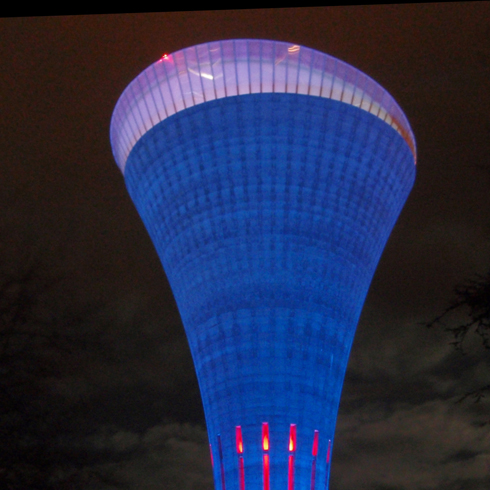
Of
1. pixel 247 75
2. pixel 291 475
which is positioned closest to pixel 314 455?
pixel 291 475

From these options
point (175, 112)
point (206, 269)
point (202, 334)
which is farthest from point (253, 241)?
point (175, 112)

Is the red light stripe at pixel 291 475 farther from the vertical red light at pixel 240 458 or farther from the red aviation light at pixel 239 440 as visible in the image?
the red aviation light at pixel 239 440

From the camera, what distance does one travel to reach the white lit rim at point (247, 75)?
93.2 ft

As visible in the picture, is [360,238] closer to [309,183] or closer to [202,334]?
[309,183]

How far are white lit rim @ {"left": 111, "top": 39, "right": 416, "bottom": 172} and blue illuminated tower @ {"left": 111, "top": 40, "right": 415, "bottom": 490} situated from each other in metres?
0.05

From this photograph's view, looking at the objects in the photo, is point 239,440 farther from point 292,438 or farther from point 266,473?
point 292,438

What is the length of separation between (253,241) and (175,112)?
20.1 ft

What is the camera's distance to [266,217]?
2750cm

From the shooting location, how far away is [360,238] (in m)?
27.9

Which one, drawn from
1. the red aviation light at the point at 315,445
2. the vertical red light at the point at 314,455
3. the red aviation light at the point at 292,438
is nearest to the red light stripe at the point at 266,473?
the red aviation light at the point at 292,438

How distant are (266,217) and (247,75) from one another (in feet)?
18.2

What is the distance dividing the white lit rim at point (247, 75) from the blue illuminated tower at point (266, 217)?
0.17 ft

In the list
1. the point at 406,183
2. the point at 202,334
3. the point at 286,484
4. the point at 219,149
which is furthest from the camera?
the point at 406,183

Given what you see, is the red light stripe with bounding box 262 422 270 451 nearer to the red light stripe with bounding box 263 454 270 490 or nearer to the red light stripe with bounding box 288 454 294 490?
the red light stripe with bounding box 263 454 270 490
